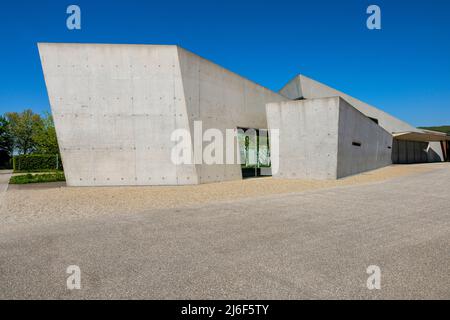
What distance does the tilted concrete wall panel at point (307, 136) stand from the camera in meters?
14.7

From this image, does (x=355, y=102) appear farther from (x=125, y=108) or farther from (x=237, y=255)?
(x=237, y=255)

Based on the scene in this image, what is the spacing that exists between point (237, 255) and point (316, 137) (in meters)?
12.8

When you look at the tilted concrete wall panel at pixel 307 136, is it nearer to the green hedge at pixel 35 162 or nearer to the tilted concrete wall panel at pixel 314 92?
the tilted concrete wall panel at pixel 314 92

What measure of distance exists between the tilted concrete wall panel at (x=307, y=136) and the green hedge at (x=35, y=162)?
23244 mm

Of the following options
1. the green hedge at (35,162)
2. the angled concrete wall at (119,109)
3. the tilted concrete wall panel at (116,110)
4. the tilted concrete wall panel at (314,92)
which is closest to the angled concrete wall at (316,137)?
the angled concrete wall at (119,109)

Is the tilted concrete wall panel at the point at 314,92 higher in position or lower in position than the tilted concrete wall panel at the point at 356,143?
higher

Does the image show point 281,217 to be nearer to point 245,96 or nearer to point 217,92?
point 217,92

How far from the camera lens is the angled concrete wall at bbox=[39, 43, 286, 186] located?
12.4 metres

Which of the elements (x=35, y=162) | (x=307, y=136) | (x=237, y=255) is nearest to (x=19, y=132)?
(x=35, y=162)

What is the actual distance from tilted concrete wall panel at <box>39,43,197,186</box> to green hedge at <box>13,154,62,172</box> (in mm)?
17416

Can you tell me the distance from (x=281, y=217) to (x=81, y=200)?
664cm
